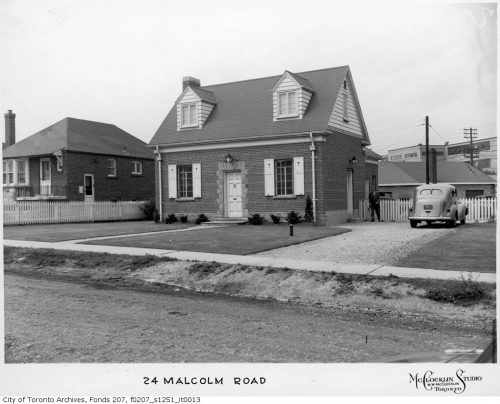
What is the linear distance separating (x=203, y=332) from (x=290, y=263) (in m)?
4.13

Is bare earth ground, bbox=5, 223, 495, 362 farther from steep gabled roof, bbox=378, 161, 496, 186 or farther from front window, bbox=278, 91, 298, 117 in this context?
steep gabled roof, bbox=378, 161, 496, 186

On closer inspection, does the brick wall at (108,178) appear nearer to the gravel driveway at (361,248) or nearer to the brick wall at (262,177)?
the brick wall at (262,177)

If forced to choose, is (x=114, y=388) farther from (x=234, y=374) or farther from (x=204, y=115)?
(x=204, y=115)

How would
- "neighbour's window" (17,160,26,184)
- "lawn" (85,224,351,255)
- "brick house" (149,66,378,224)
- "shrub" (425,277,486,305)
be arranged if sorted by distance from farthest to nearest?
1. "neighbour's window" (17,160,26,184)
2. "brick house" (149,66,378,224)
3. "lawn" (85,224,351,255)
4. "shrub" (425,277,486,305)

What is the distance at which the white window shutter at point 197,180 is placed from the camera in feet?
74.3

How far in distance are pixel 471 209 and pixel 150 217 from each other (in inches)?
655

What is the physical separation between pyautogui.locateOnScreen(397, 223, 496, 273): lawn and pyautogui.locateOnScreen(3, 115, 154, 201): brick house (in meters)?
20.6

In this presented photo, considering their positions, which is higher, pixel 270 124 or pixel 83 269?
pixel 270 124

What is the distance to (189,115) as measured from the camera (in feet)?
76.7

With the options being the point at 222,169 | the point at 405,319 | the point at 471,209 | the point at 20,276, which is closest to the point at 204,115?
the point at 222,169

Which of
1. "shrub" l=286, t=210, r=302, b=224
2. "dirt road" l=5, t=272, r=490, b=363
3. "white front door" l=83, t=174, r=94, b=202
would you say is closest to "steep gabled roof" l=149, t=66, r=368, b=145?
"shrub" l=286, t=210, r=302, b=224

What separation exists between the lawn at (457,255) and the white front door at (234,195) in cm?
Answer: 1018

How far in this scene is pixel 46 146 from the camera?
91.6ft

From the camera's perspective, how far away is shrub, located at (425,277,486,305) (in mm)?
6758
